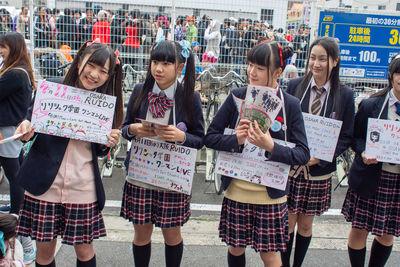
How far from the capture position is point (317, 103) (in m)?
2.74

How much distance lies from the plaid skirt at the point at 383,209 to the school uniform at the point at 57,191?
6.27ft

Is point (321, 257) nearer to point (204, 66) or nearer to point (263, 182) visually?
point (263, 182)

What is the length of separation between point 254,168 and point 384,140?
952 millimetres

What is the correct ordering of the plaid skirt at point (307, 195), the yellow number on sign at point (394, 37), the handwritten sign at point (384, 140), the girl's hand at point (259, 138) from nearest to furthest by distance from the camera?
the girl's hand at point (259, 138), the handwritten sign at point (384, 140), the plaid skirt at point (307, 195), the yellow number on sign at point (394, 37)

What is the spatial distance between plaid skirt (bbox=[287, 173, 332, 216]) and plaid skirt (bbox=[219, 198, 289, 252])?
1.22 feet

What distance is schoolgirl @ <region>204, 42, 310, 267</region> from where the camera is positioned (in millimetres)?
2209

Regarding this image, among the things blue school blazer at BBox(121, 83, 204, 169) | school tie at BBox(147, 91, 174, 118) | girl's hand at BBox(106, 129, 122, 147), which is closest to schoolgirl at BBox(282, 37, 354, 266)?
blue school blazer at BBox(121, 83, 204, 169)

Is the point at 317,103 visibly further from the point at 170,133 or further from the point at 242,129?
the point at 170,133

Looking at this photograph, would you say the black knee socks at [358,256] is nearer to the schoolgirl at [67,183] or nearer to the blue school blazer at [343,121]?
the blue school blazer at [343,121]

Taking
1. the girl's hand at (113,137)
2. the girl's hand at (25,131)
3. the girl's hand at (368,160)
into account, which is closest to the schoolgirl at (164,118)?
the girl's hand at (113,137)

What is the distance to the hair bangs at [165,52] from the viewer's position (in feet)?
7.62

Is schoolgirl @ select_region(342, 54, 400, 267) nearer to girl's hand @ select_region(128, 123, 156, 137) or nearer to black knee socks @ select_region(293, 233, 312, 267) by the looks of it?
black knee socks @ select_region(293, 233, 312, 267)

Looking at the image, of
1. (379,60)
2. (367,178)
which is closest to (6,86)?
(367,178)

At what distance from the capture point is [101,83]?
7.46 feet
